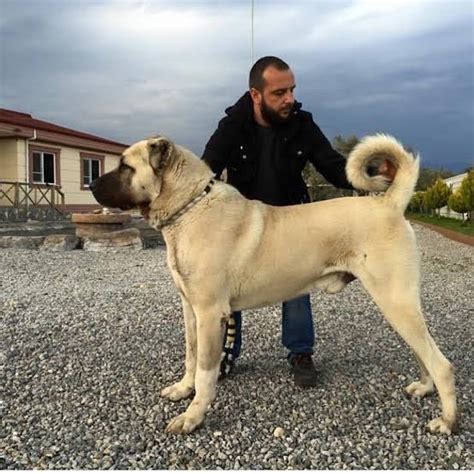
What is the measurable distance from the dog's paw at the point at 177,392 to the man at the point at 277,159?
1.58 ft

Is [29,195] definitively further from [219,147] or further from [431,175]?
[431,175]

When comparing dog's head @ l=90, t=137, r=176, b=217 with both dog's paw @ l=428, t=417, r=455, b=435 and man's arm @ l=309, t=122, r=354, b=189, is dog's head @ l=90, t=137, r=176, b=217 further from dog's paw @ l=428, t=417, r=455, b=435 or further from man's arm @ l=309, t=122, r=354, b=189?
dog's paw @ l=428, t=417, r=455, b=435

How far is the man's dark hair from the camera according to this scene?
3.73 metres

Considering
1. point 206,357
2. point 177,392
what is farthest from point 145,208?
point 177,392

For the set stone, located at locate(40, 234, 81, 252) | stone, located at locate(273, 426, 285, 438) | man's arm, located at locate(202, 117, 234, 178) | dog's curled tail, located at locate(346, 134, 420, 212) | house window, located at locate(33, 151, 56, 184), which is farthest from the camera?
house window, located at locate(33, 151, 56, 184)

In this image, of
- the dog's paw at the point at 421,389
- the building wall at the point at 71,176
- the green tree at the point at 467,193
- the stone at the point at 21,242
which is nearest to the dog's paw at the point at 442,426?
the dog's paw at the point at 421,389

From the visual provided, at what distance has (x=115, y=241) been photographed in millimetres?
12523

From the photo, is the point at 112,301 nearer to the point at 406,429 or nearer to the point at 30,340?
the point at 30,340

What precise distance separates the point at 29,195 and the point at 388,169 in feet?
61.4

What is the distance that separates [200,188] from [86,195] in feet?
→ 70.7

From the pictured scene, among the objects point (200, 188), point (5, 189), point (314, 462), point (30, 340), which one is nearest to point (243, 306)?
point (200, 188)

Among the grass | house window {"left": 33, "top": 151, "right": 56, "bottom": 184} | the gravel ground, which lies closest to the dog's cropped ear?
the gravel ground

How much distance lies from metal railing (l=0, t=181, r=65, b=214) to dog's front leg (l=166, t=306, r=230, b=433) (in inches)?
656

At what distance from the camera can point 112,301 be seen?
690 cm
